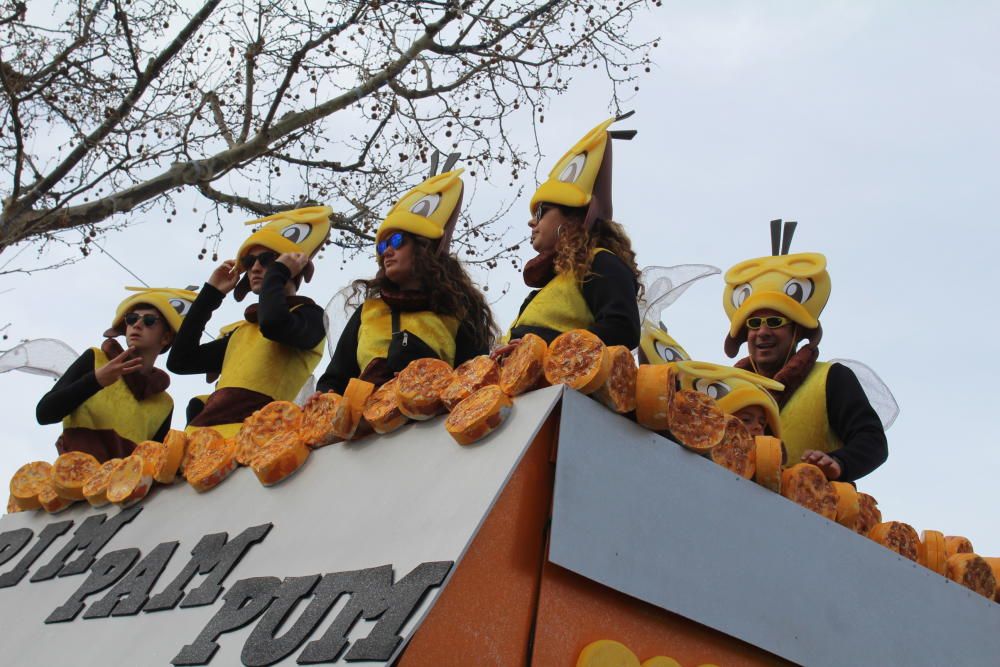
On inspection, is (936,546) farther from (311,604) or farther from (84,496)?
(84,496)

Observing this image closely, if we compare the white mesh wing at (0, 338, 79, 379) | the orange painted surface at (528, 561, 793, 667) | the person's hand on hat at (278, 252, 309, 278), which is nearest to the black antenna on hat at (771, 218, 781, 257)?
the person's hand on hat at (278, 252, 309, 278)

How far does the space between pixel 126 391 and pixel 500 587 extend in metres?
2.82

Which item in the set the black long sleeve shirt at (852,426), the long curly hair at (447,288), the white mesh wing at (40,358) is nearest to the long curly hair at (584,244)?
the long curly hair at (447,288)

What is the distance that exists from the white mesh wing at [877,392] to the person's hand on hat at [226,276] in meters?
2.26

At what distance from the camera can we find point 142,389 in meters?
4.86

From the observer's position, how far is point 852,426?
→ 12.8 ft

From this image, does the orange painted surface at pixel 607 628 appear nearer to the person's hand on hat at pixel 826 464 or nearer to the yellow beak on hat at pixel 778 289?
the person's hand on hat at pixel 826 464

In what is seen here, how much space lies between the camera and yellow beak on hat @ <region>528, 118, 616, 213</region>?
360 cm

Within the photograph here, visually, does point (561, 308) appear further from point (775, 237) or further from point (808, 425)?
point (775, 237)

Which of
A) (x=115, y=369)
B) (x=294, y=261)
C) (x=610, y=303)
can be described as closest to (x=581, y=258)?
(x=610, y=303)

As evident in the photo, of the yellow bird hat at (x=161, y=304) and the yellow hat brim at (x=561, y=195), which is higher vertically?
the yellow hat brim at (x=561, y=195)

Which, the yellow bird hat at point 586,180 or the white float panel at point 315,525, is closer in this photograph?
the white float panel at point 315,525

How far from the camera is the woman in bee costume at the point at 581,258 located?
331 cm

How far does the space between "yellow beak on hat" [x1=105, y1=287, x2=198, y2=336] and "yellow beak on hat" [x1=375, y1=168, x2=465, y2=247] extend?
1.25m
